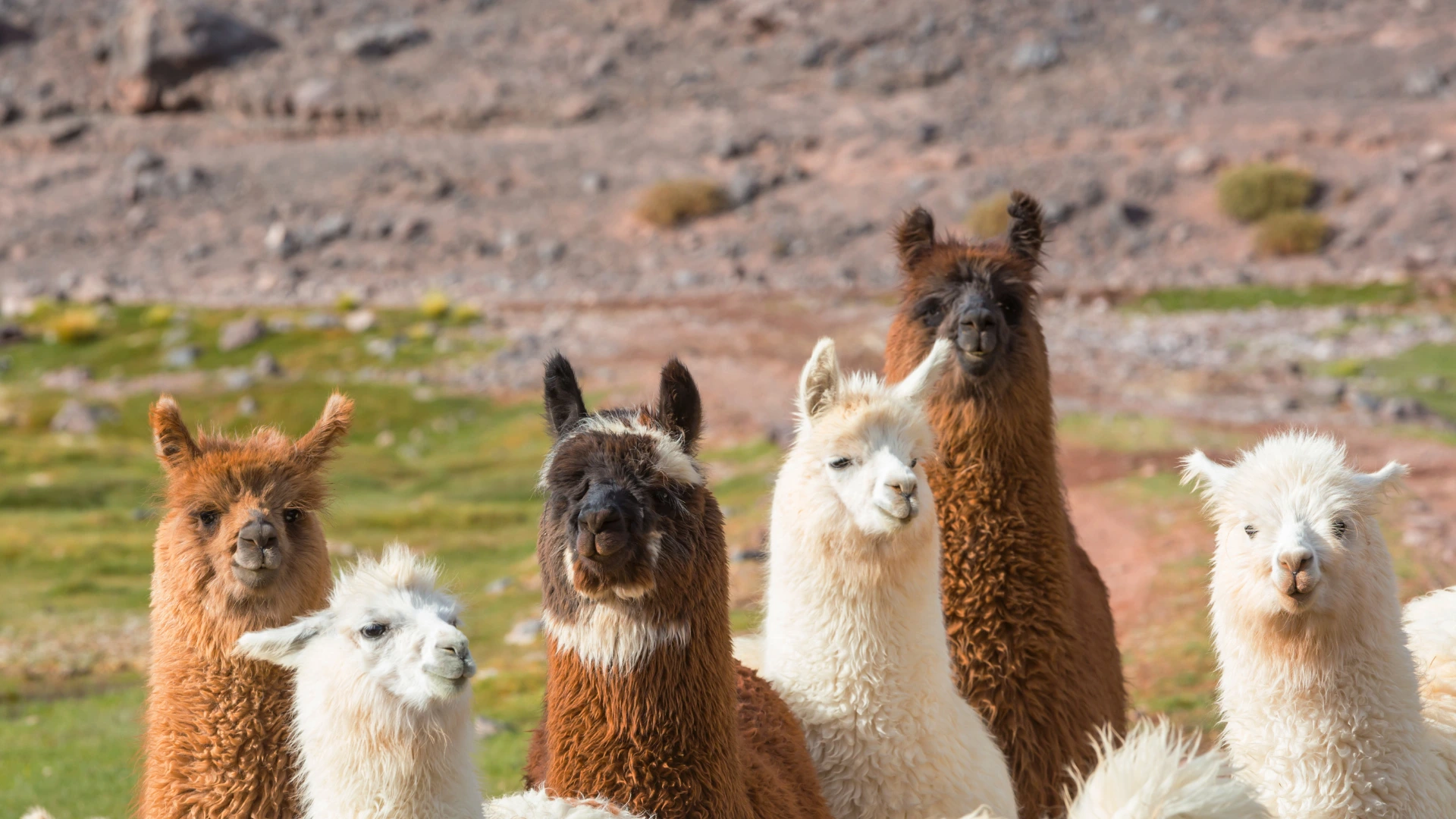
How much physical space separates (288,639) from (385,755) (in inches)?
19.7

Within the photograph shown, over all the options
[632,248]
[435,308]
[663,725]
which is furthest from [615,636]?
[632,248]

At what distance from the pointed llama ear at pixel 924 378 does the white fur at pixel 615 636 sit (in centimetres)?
140

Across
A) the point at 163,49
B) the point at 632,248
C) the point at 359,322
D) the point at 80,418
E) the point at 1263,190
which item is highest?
the point at 163,49

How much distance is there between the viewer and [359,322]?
95.2 feet

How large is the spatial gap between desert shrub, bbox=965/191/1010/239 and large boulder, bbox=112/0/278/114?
2721 centimetres

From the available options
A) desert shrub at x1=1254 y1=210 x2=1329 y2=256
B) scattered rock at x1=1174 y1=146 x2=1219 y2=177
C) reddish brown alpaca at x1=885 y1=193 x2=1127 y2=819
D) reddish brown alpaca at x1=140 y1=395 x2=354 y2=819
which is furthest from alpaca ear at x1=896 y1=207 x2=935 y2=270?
scattered rock at x1=1174 y1=146 x2=1219 y2=177

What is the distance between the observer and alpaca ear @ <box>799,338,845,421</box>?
544cm

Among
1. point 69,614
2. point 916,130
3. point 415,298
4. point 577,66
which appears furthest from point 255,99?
point 69,614

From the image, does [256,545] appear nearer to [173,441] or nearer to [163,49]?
[173,441]

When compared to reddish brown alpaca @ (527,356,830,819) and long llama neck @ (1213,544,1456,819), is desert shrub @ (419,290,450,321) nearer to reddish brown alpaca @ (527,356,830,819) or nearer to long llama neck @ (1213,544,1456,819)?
reddish brown alpaca @ (527,356,830,819)

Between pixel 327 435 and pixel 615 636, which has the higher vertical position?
pixel 327 435

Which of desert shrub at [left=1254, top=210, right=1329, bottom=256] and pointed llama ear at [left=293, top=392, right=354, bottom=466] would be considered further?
desert shrub at [left=1254, top=210, right=1329, bottom=256]

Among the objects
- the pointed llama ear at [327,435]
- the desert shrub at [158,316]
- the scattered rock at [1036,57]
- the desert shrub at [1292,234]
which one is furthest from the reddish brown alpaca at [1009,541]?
the scattered rock at [1036,57]

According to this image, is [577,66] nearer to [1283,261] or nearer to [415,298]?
[415,298]
